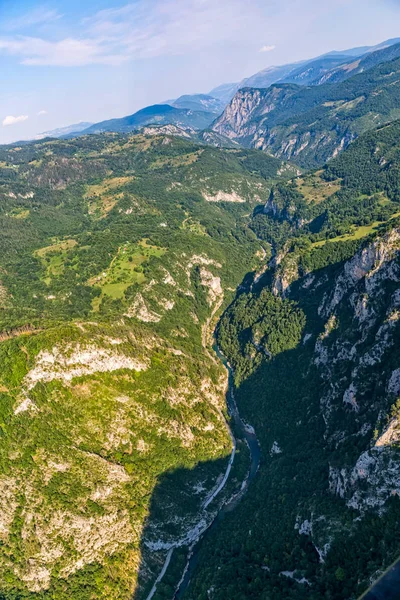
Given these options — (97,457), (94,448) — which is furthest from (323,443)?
(94,448)

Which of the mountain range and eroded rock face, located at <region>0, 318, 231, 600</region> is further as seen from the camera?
eroded rock face, located at <region>0, 318, 231, 600</region>

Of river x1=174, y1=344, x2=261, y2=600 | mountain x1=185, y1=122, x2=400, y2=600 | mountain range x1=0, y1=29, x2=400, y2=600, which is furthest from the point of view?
river x1=174, y1=344, x2=261, y2=600

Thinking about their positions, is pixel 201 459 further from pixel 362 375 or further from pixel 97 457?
pixel 362 375

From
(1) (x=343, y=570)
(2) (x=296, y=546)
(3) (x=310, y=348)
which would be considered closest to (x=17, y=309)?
(3) (x=310, y=348)

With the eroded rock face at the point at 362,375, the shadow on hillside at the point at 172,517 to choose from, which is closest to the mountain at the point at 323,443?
the eroded rock face at the point at 362,375

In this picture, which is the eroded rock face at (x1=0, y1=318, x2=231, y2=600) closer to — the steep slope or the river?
the steep slope

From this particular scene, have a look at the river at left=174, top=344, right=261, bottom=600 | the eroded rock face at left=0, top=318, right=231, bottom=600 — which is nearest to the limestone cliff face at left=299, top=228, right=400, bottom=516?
the river at left=174, top=344, right=261, bottom=600

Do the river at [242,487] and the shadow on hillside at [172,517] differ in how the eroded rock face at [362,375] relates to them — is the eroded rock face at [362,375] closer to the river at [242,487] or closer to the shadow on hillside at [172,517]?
the river at [242,487]

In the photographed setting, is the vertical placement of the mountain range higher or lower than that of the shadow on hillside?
higher
